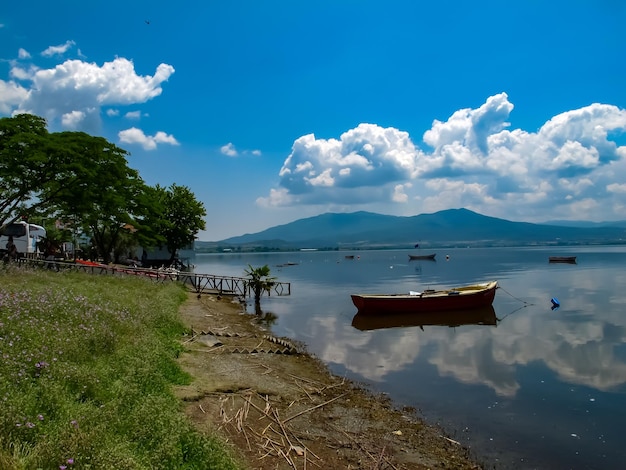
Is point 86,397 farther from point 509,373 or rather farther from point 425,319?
point 425,319

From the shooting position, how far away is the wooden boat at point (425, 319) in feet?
104

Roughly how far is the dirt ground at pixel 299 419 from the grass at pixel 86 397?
1.25m

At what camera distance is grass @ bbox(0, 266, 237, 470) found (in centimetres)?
574

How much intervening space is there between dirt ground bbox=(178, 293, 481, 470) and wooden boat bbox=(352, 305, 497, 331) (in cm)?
1450

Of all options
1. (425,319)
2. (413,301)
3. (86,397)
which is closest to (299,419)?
(86,397)

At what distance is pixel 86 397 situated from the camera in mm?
8211

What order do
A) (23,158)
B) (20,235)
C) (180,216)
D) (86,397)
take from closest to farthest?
1. (86,397)
2. (23,158)
3. (20,235)
4. (180,216)

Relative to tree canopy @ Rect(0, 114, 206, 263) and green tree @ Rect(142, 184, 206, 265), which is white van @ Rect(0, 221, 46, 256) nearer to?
tree canopy @ Rect(0, 114, 206, 263)

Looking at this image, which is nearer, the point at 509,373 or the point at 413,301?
the point at 509,373

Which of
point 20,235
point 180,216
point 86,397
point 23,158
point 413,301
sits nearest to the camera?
point 86,397

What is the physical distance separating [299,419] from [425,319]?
23637mm

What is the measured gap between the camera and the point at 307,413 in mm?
12086

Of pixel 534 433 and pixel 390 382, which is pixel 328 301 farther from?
pixel 534 433

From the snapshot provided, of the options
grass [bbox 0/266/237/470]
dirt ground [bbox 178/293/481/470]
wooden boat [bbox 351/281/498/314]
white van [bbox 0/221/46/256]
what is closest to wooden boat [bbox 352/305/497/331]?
wooden boat [bbox 351/281/498/314]
